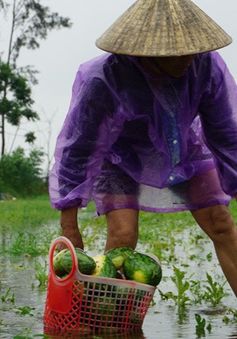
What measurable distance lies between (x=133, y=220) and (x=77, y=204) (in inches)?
14.1

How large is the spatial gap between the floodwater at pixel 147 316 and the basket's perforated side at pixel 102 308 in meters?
0.08

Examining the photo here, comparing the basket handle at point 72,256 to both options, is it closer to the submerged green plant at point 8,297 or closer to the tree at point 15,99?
the submerged green plant at point 8,297

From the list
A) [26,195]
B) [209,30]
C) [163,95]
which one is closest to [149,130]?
[163,95]

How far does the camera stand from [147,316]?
23.4ft

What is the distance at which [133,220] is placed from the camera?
21.6 feet

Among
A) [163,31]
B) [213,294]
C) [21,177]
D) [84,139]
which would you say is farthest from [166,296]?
[21,177]

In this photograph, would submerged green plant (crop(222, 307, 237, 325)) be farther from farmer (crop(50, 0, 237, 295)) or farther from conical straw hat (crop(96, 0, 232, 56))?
conical straw hat (crop(96, 0, 232, 56))

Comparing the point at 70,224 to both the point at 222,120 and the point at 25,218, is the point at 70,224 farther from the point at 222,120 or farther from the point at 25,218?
the point at 25,218

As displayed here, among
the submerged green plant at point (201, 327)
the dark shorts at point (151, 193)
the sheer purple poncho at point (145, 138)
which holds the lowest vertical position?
the submerged green plant at point (201, 327)

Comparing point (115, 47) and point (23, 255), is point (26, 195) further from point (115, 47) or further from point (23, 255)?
point (115, 47)

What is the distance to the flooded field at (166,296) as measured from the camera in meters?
6.48

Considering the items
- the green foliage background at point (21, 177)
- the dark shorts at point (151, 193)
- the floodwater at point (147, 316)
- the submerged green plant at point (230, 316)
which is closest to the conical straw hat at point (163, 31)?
the dark shorts at point (151, 193)

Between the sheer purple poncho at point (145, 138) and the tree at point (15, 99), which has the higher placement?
the sheer purple poncho at point (145, 138)

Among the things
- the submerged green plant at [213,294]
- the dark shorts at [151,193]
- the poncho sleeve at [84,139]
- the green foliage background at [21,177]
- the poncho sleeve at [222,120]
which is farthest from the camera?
the green foliage background at [21,177]
